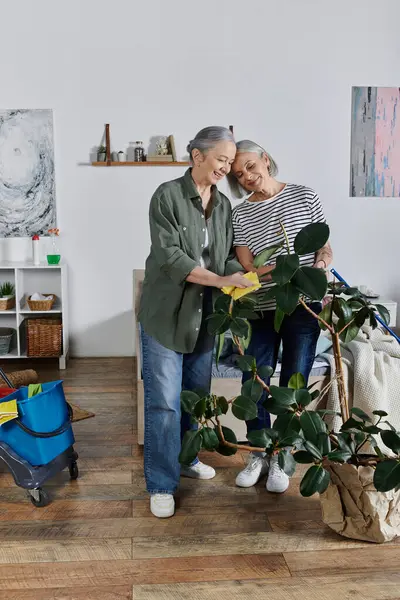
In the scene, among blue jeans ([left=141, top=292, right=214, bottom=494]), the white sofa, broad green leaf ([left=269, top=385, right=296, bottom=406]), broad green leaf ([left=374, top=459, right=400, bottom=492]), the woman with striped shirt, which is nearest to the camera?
broad green leaf ([left=374, top=459, right=400, bottom=492])

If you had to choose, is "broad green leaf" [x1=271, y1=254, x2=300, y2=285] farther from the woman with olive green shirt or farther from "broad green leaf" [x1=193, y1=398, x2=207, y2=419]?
"broad green leaf" [x1=193, y1=398, x2=207, y2=419]

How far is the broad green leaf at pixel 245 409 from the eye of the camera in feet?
7.52

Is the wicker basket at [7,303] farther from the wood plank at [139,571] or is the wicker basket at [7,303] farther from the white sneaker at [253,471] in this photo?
the wood plank at [139,571]

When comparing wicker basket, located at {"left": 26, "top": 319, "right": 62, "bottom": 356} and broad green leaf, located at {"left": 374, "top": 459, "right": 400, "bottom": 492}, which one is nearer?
broad green leaf, located at {"left": 374, "top": 459, "right": 400, "bottom": 492}

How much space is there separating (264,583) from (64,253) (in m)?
3.44

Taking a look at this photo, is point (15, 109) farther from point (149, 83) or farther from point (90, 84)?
point (149, 83)

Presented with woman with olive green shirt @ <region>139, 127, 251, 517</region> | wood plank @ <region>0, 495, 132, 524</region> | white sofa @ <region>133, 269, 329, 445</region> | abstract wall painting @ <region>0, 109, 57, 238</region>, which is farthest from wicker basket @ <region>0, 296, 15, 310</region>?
woman with olive green shirt @ <region>139, 127, 251, 517</region>

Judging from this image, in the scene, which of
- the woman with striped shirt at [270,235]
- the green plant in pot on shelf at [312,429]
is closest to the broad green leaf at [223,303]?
the green plant in pot on shelf at [312,429]

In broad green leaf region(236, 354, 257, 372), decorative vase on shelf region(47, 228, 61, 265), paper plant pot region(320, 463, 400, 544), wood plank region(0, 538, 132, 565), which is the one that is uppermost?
decorative vase on shelf region(47, 228, 61, 265)

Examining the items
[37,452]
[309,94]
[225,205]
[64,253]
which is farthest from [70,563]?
[309,94]

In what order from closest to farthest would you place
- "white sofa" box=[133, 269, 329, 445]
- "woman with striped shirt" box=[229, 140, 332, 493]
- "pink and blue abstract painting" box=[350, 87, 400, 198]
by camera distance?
1. "woman with striped shirt" box=[229, 140, 332, 493]
2. "white sofa" box=[133, 269, 329, 445]
3. "pink and blue abstract painting" box=[350, 87, 400, 198]

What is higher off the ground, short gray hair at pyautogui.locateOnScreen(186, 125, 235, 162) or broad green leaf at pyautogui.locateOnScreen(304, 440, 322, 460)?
short gray hair at pyautogui.locateOnScreen(186, 125, 235, 162)

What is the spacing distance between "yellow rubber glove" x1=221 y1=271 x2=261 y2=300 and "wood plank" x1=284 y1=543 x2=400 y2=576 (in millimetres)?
876

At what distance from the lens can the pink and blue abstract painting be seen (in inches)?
201
